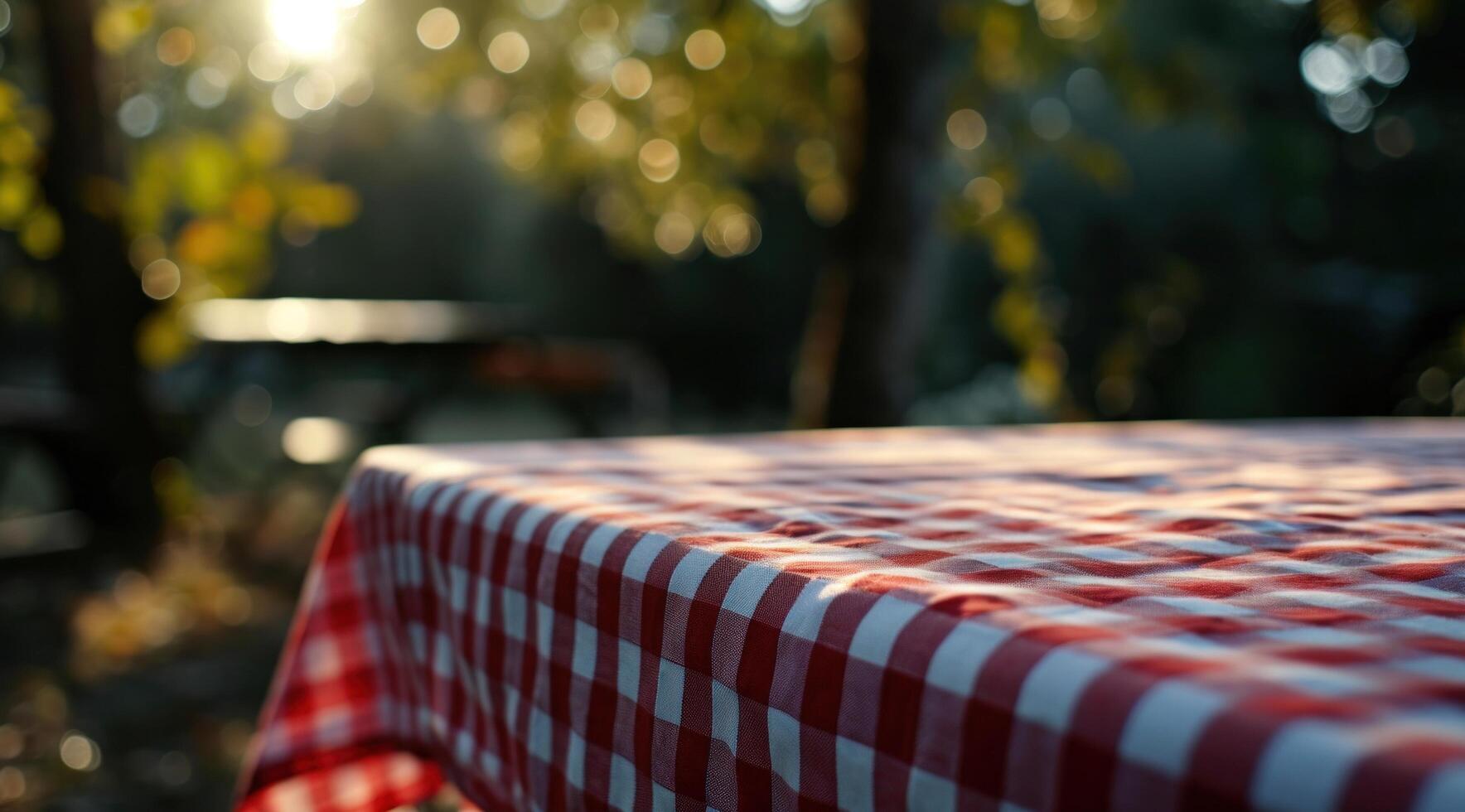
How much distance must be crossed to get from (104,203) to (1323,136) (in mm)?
8583

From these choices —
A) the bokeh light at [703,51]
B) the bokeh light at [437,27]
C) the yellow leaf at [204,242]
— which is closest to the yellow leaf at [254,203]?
the yellow leaf at [204,242]

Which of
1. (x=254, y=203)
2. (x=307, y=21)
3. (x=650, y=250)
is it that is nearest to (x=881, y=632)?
(x=307, y=21)

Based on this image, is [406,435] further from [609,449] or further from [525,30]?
[609,449]

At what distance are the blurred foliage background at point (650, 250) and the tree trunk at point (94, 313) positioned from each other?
1cm

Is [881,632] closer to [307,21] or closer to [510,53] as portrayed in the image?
[307,21]

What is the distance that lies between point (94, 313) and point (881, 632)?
203 inches

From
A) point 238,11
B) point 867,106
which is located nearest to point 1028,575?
point 867,106

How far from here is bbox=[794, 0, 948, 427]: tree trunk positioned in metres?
4.10

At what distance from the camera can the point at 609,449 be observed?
5.10ft

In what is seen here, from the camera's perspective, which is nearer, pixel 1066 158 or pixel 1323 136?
pixel 1066 158

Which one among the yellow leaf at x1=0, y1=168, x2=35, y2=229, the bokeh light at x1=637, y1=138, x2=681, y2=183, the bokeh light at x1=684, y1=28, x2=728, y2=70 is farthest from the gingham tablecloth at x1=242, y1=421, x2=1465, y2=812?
the bokeh light at x1=637, y1=138, x2=681, y2=183

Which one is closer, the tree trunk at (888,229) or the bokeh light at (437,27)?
the bokeh light at (437,27)

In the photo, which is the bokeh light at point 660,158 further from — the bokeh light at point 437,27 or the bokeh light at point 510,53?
the bokeh light at point 437,27

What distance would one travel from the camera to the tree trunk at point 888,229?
13.5ft
